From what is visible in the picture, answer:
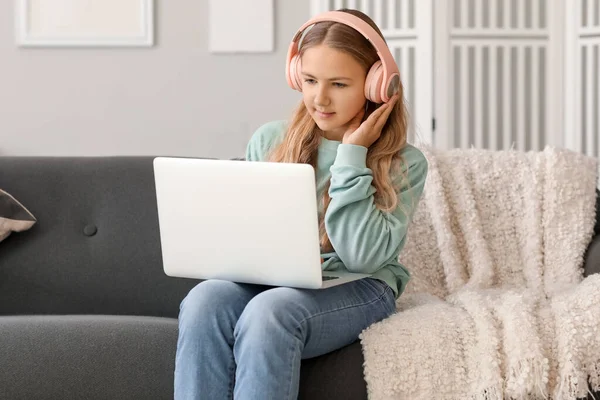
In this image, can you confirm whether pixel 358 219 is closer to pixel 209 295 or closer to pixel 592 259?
pixel 209 295

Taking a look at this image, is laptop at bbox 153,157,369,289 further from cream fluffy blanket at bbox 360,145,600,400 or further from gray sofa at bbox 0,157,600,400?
gray sofa at bbox 0,157,600,400

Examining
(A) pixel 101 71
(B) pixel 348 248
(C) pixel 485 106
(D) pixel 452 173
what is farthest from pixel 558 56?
(B) pixel 348 248

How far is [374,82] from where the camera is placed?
1.94 m

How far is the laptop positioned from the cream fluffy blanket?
0.23 metres

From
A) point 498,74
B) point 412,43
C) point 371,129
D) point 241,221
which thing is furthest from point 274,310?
point 498,74

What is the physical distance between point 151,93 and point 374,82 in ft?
7.64

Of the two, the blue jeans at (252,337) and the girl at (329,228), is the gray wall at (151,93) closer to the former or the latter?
the girl at (329,228)

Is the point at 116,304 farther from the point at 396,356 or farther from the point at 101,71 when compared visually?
the point at 101,71

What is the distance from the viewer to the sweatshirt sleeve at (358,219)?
6.21 feet

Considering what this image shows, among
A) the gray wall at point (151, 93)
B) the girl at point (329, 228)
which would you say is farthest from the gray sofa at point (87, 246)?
the gray wall at point (151, 93)

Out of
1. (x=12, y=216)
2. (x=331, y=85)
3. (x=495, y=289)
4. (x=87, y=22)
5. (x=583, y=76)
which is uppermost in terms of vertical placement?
(x=87, y=22)

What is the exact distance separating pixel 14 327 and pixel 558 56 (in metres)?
2.43

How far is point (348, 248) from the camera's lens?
190 cm

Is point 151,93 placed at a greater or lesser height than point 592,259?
greater
